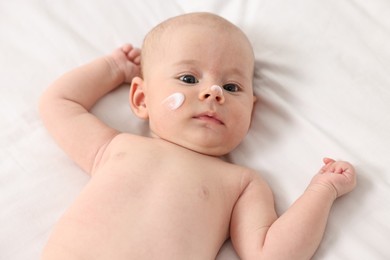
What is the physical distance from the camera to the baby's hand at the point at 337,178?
1172mm

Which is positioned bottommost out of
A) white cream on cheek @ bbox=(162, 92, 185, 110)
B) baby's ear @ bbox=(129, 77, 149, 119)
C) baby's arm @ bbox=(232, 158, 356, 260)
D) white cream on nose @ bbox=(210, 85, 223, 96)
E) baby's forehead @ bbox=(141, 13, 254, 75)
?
baby's arm @ bbox=(232, 158, 356, 260)

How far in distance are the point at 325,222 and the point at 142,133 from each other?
1.71 feet

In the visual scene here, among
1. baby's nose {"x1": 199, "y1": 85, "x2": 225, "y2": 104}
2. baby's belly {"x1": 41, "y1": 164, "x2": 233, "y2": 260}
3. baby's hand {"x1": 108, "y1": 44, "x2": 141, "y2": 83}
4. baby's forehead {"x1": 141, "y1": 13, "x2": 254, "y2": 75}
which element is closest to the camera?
baby's belly {"x1": 41, "y1": 164, "x2": 233, "y2": 260}

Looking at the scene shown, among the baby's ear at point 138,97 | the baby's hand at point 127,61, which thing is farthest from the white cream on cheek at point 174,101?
the baby's hand at point 127,61

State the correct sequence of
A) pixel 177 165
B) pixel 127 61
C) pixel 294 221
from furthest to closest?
pixel 127 61
pixel 177 165
pixel 294 221

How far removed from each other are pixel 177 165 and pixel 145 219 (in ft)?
0.52

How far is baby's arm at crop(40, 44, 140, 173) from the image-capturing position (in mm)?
1314

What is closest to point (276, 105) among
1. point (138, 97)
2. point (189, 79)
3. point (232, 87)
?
point (232, 87)

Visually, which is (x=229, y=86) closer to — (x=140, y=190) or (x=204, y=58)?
(x=204, y=58)

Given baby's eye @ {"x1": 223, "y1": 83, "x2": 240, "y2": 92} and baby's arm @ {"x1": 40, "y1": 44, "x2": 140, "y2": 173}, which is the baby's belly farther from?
baby's eye @ {"x1": 223, "y1": 83, "x2": 240, "y2": 92}

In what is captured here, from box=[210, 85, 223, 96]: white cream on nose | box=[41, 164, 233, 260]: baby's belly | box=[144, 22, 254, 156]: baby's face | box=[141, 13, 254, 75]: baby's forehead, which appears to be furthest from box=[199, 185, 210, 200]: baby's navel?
box=[141, 13, 254, 75]: baby's forehead

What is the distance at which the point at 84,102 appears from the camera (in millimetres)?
1404

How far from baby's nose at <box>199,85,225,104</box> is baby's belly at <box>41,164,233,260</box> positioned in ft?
0.59

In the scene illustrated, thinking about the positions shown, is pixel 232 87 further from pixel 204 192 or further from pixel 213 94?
pixel 204 192
